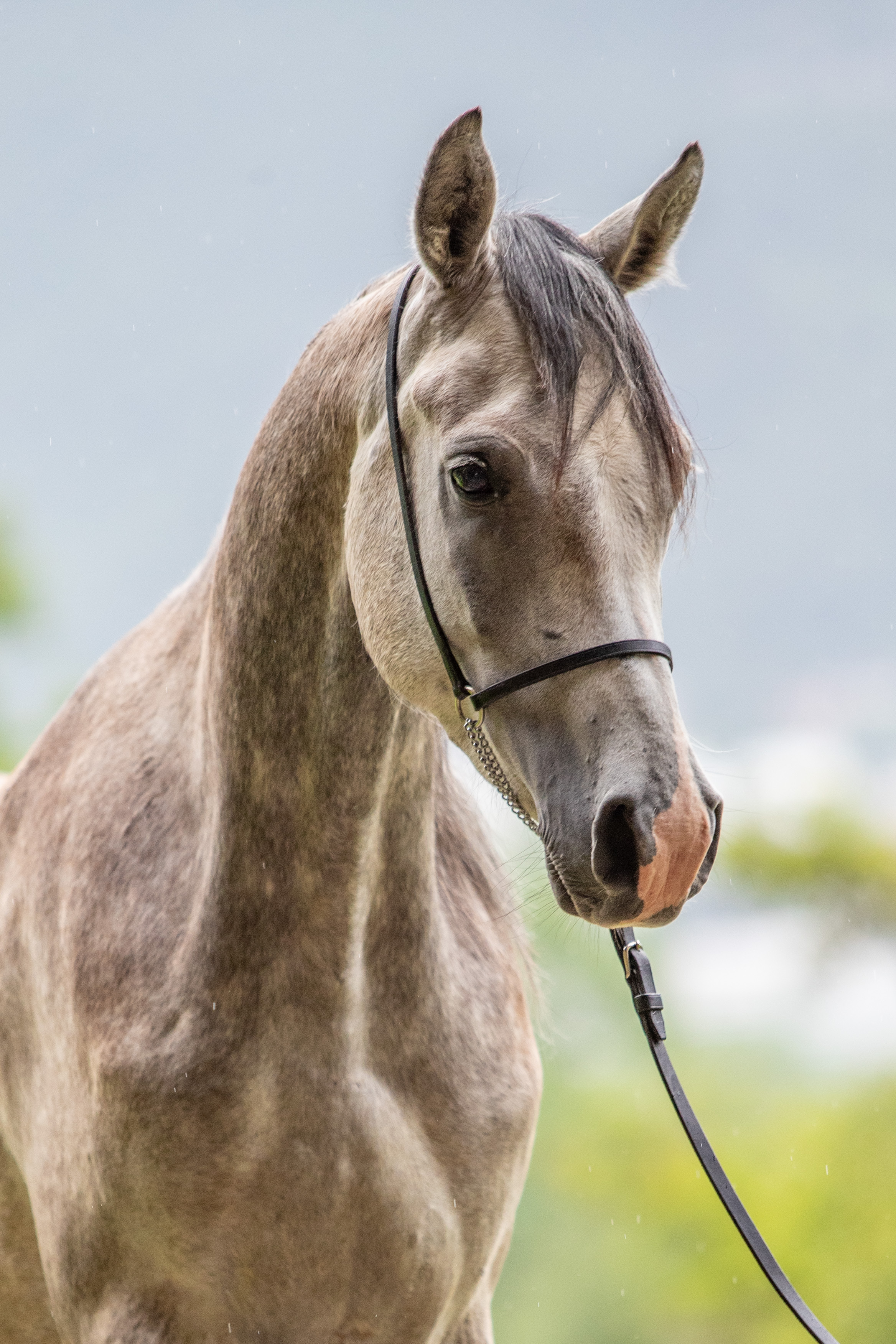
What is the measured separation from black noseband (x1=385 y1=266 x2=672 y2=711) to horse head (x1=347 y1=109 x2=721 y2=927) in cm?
1

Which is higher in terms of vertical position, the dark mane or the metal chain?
the dark mane

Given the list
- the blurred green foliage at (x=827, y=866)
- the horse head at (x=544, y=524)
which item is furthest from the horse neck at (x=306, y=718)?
the blurred green foliage at (x=827, y=866)

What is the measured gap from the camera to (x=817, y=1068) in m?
20.9

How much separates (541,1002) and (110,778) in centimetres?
97

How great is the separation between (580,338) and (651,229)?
375 mm

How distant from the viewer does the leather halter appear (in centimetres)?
177

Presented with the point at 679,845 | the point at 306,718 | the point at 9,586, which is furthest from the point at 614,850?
the point at 9,586

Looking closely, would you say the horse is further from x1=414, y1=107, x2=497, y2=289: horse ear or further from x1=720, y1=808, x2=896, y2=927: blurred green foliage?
x1=720, y1=808, x2=896, y2=927: blurred green foliage

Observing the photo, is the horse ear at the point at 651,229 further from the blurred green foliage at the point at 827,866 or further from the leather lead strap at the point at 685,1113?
the blurred green foliage at the point at 827,866

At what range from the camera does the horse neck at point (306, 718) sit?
2.15m

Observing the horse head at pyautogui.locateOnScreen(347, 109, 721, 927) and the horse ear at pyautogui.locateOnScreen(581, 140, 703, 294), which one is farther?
the horse ear at pyautogui.locateOnScreen(581, 140, 703, 294)

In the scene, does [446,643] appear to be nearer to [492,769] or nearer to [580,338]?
[492,769]

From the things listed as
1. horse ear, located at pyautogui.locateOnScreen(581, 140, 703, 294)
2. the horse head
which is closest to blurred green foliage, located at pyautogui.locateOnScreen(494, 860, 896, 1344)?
horse ear, located at pyautogui.locateOnScreen(581, 140, 703, 294)

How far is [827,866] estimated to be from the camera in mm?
20656
